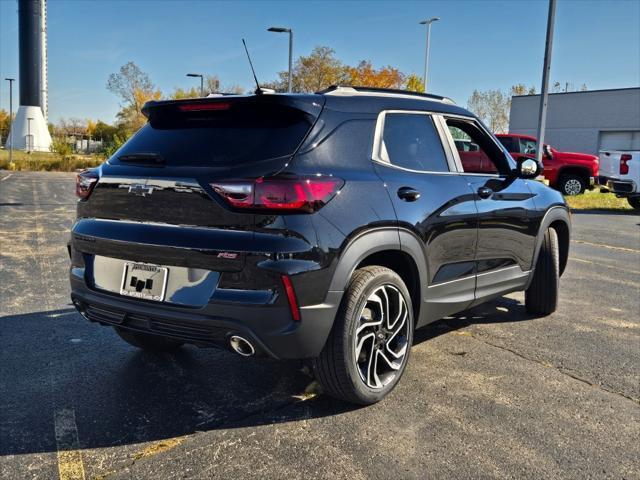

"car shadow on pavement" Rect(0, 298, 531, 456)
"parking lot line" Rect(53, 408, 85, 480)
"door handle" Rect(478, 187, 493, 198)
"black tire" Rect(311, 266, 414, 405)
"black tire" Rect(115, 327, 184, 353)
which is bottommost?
"parking lot line" Rect(53, 408, 85, 480)

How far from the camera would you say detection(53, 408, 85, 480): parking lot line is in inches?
99.8

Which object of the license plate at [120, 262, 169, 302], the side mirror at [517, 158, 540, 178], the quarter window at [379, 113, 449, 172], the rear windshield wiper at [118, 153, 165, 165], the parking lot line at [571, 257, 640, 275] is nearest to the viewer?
the license plate at [120, 262, 169, 302]

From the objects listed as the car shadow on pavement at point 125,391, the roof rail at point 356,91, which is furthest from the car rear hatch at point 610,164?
the roof rail at point 356,91

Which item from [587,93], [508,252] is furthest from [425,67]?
[508,252]

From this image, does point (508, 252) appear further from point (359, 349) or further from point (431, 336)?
point (359, 349)

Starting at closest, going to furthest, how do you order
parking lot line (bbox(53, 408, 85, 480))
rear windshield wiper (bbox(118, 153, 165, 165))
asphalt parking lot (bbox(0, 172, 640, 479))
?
parking lot line (bbox(53, 408, 85, 480)) < asphalt parking lot (bbox(0, 172, 640, 479)) < rear windshield wiper (bbox(118, 153, 165, 165))

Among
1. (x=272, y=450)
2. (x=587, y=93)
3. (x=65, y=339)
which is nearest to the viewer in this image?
(x=272, y=450)

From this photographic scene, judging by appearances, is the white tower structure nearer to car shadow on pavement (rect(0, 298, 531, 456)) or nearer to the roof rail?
car shadow on pavement (rect(0, 298, 531, 456))

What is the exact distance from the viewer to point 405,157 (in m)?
3.49

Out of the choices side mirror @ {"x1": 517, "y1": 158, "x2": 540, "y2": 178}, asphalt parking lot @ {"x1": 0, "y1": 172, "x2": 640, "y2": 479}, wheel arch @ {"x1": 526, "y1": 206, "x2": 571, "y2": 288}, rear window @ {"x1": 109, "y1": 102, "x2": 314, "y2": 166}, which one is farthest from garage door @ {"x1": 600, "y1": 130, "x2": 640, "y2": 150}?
rear window @ {"x1": 109, "y1": 102, "x2": 314, "y2": 166}

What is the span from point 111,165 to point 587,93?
155 feet

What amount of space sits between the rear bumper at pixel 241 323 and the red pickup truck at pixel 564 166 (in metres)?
16.4

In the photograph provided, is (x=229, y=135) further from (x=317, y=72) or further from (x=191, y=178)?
(x=317, y=72)

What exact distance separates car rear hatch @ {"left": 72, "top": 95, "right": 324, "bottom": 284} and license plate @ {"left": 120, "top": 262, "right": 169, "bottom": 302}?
5 cm
